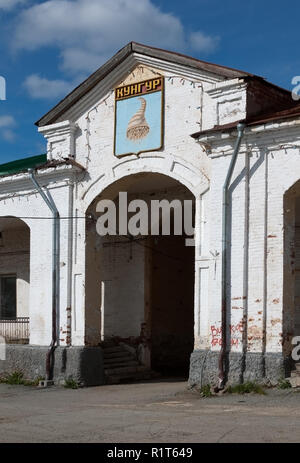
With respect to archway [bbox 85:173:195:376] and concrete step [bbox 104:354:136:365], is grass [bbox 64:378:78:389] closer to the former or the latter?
archway [bbox 85:173:195:376]

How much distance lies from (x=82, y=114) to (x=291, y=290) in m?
5.92

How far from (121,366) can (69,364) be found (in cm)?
154

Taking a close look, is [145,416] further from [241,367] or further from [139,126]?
[139,126]

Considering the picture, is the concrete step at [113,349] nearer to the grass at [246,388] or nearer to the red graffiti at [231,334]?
the red graffiti at [231,334]

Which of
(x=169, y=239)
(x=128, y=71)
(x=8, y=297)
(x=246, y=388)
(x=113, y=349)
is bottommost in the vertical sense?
(x=246, y=388)

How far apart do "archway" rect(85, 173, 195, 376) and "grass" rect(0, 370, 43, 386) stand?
156 cm

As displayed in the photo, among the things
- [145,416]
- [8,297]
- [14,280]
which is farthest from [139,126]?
[8,297]

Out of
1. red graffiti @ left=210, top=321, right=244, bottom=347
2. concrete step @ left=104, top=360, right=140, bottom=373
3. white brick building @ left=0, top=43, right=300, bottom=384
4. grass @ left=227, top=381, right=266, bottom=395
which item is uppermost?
white brick building @ left=0, top=43, right=300, bottom=384

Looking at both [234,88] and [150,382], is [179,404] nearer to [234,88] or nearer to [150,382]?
[150,382]

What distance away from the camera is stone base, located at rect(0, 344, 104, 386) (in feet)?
45.5

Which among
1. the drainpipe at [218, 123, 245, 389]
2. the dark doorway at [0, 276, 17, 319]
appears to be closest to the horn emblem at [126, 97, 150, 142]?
the drainpipe at [218, 123, 245, 389]

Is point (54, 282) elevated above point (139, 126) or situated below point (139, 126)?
below

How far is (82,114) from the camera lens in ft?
48.5

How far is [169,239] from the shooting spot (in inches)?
691
